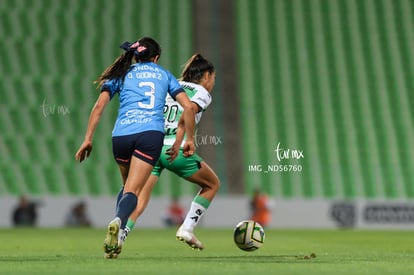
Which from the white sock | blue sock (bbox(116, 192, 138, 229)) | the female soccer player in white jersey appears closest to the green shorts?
the female soccer player in white jersey

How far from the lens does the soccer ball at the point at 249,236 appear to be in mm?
9250

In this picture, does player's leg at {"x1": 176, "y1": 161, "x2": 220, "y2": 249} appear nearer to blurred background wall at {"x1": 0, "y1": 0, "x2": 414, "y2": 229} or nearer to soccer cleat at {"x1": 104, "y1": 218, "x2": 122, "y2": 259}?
soccer cleat at {"x1": 104, "y1": 218, "x2": 122, "y2": 259}

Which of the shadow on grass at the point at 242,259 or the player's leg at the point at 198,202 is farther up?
the player's leg at the point at 198,202

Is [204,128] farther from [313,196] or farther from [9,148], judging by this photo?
[9,148]

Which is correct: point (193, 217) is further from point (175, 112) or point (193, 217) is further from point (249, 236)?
point (175, 112)

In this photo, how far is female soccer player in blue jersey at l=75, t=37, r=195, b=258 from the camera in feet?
25.4

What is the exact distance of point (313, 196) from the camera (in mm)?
23156

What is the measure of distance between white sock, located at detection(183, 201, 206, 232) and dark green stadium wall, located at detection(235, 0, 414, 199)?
13.6m

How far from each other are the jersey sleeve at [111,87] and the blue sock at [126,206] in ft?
2.92

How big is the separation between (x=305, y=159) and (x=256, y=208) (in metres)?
3.50

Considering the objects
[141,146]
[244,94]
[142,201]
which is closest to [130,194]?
[141,146]

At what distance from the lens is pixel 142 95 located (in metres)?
7.95

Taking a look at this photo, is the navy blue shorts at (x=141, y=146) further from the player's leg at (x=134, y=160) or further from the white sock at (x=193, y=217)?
the white sock at (x=193, y=217)

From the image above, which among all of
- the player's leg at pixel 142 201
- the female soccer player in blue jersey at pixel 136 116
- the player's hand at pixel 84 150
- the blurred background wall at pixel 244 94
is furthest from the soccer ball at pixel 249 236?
the blurred background wall at pixel 244 94
